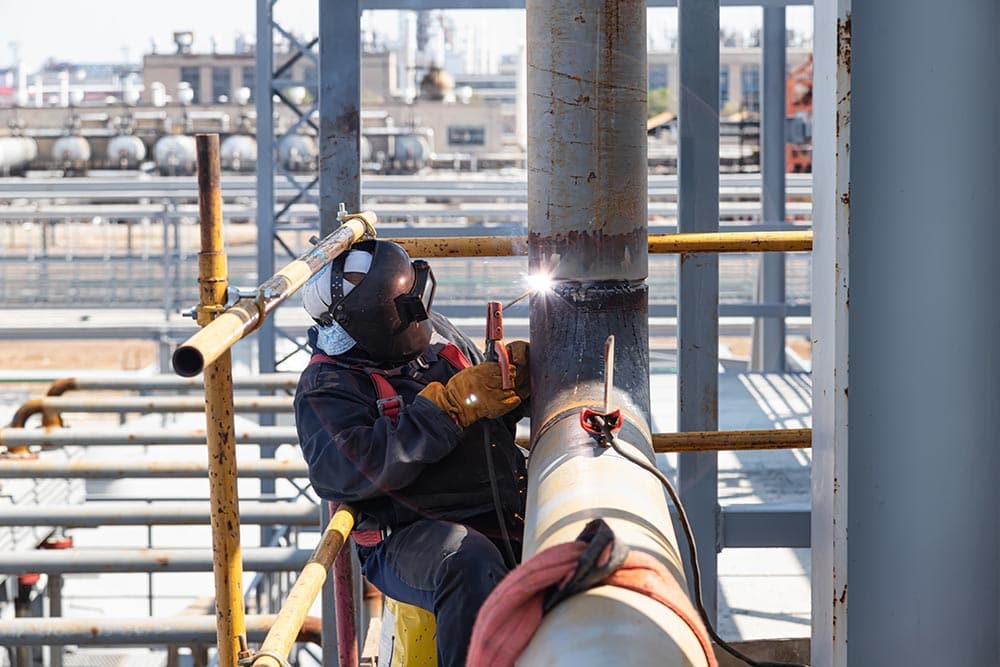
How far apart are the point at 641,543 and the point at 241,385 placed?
5904 mm

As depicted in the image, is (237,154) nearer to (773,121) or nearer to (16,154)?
(16,154)

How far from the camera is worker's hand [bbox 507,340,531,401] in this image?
9.37 feet

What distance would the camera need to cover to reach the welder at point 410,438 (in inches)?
111

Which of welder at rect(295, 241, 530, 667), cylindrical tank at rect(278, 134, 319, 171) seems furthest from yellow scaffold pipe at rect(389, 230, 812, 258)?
cylindrical tank at rect(278, 134, 319, 171)

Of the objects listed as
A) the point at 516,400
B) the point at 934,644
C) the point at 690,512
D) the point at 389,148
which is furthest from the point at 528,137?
the point at 389,148

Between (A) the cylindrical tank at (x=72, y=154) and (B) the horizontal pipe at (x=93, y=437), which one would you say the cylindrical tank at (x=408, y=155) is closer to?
(A) the cylindrical tank at (x=72, y=154)

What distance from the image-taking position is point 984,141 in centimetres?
186

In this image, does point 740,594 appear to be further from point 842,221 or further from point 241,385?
point 842,221

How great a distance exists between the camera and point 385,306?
3.01 m

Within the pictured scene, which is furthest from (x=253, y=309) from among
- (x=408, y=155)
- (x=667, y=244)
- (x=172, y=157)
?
(x=172, y=157)

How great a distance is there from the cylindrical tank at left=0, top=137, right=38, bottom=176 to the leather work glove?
31718 millimetres

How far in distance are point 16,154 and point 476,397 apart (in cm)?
3239

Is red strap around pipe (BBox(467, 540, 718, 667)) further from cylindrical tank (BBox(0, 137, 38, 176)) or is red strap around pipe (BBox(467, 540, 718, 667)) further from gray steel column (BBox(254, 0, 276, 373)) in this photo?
cylindrical tank (BBox(0, 137, 38, 176))

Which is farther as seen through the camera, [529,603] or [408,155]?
[408,155]
